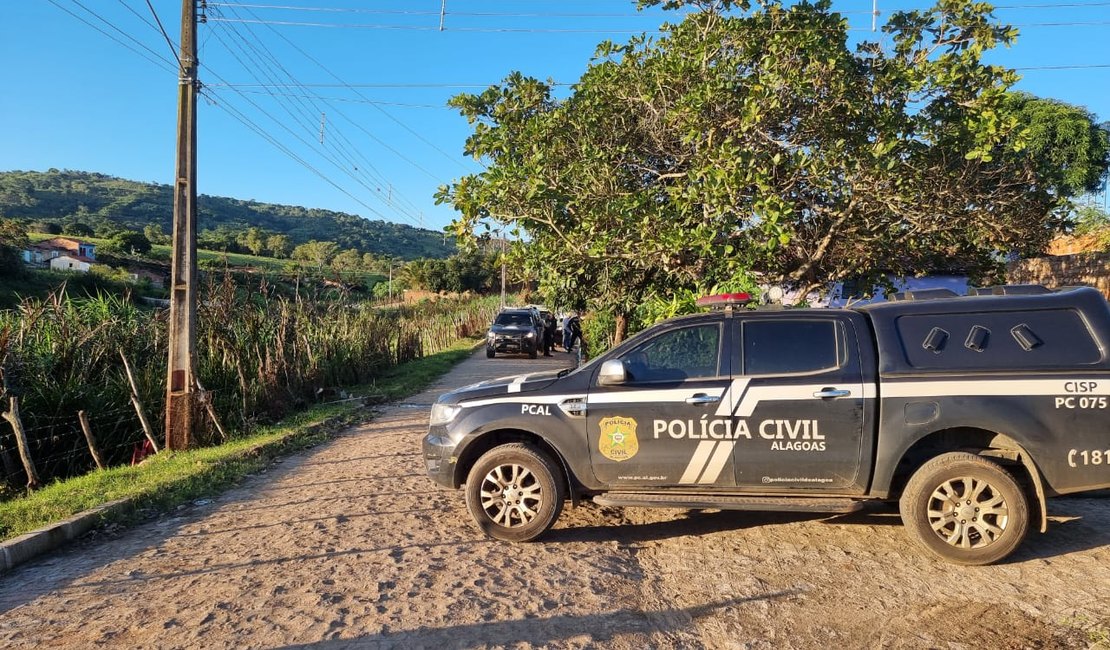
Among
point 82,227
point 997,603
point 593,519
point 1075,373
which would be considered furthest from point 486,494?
point 82,227

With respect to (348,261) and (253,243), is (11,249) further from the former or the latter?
(348,261)

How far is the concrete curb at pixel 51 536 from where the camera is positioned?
484 cm

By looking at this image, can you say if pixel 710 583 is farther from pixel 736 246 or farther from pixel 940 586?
pixel 736 246

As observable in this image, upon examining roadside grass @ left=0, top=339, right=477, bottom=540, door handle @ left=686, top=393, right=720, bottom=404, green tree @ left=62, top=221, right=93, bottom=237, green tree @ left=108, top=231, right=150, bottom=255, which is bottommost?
roadside grass @ left=0, top=339, right=477, bottom=540

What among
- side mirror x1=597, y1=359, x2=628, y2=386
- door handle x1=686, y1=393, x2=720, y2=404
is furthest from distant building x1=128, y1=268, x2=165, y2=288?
door handle x1=686, y1=393, x2=720, y2=404

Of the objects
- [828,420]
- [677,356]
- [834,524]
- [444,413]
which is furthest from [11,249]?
[828,420]

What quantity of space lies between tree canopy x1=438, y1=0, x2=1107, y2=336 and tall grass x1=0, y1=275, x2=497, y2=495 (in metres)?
4.69

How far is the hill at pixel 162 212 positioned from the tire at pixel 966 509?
81.2m

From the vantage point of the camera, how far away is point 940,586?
174 inches

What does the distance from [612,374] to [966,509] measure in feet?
8.54

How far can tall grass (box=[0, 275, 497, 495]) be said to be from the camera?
8609mm

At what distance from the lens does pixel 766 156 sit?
8789 millimetres

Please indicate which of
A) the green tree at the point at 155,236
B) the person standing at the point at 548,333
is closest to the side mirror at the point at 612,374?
the person standing at the point at 548,333

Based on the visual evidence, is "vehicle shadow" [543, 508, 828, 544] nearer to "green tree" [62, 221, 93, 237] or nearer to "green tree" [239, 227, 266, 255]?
"green tree" [239, 227, 266, 255]
